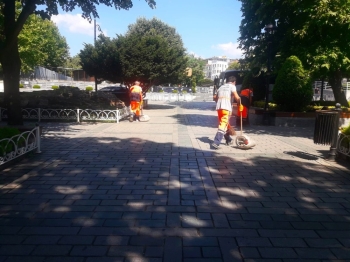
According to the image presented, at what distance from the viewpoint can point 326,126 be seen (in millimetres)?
7031

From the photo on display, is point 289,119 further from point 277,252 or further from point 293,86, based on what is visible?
point 277,252

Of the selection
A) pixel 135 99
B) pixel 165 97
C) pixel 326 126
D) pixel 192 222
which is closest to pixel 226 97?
pixel 326 126

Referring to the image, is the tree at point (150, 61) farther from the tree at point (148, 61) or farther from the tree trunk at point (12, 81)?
the tree trunk at point (12, 81)

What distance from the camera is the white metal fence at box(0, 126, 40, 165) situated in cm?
605

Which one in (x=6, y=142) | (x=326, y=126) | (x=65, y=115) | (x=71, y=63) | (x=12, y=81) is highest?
(x=71, y=63)

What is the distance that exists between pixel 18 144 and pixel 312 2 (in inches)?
414

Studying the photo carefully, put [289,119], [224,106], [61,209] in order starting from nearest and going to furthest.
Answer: [61,209] < [224,106] < [289,119]

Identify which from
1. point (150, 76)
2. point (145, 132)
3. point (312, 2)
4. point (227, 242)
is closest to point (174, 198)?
point (227, 242)

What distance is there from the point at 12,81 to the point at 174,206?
21.0 ft

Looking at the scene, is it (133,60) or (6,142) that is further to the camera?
(133,60)

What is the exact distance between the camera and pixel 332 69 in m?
12.7

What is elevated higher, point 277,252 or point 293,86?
point 293,86

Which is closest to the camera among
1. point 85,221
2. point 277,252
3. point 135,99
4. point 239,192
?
point 277,252

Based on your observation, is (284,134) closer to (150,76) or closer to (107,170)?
(107,170)
